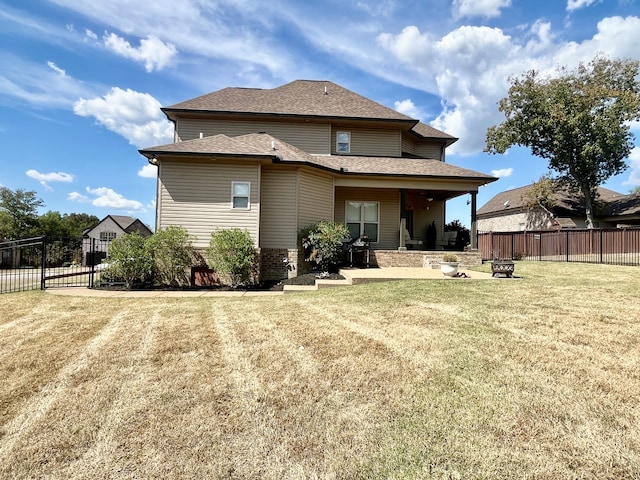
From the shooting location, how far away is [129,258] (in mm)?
9828

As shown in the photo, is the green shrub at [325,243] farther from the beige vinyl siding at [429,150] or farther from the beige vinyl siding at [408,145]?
the beige vinyl siding at [429,150]

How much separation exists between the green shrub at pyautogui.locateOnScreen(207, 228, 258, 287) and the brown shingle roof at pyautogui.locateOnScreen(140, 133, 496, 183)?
2789 mm

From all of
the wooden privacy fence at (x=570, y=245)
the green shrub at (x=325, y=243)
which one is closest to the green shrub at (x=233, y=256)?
the green shrub at (x=325, y=243)

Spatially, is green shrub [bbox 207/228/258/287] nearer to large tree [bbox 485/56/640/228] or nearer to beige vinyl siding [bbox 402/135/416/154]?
beige vinyl siding [bbox 402/135/416/154]

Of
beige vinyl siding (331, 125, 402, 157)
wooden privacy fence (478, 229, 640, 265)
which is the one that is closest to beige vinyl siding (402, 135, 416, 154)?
beige vinyl siding (331, 125, 402, 157)

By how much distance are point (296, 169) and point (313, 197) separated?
1317 millimetres

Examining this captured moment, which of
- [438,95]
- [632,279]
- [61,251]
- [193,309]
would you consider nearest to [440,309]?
[193,309]

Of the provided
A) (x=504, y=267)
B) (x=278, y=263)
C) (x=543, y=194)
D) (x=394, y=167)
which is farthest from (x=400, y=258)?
(x=543, y=194)

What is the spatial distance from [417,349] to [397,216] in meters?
11.6

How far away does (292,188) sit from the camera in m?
11.6

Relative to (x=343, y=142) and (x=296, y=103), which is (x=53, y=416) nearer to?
(x=343, y=142)

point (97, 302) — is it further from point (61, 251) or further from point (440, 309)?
point (61, 251)

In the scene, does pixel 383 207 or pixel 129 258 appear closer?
pixel 129 258

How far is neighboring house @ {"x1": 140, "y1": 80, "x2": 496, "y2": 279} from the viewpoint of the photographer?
35.8 ft
